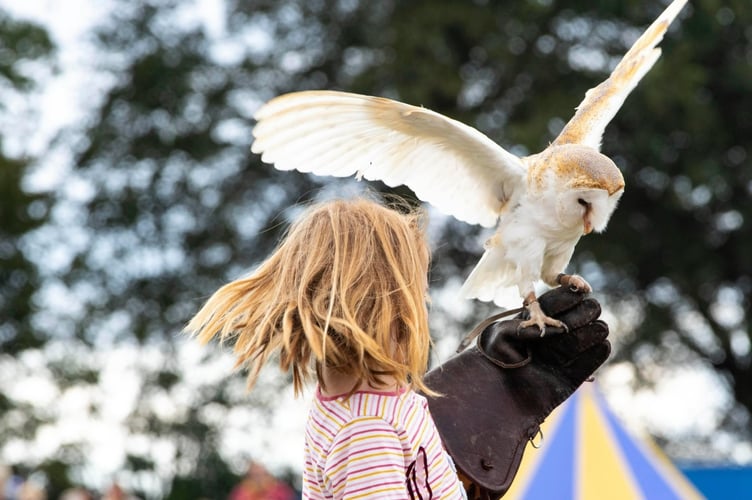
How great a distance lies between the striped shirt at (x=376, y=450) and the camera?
1.70 metres

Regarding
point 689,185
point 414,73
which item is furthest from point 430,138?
point 689,185

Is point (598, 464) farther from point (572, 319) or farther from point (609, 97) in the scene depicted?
point (572, 319)

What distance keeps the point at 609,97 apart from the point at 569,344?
1.22m

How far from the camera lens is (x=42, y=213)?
14891mm

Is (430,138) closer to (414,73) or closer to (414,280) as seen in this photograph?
(414,280)

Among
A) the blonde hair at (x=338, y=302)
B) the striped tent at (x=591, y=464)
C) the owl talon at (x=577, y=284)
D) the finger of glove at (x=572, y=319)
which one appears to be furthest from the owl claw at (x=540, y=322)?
the striped tent at (x=591, y=464)

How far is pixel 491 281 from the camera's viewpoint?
3393mm

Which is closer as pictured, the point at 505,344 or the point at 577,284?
the point at 505,344

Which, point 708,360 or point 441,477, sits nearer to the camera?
point 441,477

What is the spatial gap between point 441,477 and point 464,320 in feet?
40.4

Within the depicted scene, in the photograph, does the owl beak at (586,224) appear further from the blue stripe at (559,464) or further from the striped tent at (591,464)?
the striped tent at (591,464)

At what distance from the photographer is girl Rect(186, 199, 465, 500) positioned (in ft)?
5.70

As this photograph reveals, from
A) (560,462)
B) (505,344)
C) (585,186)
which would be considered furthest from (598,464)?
(505,344)

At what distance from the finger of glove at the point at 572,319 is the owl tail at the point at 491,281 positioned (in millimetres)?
803
